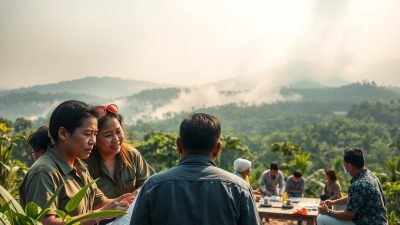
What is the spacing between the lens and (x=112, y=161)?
7.78 feet

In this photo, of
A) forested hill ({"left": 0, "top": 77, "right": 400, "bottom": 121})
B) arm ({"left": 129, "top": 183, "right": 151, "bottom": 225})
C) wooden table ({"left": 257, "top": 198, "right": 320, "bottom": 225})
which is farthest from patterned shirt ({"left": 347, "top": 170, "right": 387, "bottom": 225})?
forested hill ({"left": 0, "top": 77, "right": 400, "bottom": 121})

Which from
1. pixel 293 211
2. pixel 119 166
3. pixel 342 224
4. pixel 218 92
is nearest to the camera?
pixel 119 166

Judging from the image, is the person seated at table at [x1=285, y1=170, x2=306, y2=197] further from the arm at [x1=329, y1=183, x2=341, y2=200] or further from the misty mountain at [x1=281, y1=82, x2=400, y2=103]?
the misty mountain at [x1=281, y1=82, x2=400, y2=103]

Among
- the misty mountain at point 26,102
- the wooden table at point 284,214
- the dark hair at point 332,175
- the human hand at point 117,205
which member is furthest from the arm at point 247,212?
the misty mountain at point 26,102

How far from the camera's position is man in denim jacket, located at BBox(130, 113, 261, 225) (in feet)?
4.59

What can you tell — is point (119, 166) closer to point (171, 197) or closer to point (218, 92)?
point (171, 197)

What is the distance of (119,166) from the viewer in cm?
236

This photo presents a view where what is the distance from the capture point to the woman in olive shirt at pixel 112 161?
90.1 inches

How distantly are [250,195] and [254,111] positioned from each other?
11191 centimetres

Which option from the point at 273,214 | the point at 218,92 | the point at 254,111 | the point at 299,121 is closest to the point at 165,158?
the point at 273,214

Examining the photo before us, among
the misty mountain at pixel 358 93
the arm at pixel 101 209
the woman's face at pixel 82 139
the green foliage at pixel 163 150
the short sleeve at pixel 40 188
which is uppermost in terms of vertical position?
the misty mountain at pixel 358 93

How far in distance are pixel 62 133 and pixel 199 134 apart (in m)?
0.70

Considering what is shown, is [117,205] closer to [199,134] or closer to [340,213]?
[199,134]

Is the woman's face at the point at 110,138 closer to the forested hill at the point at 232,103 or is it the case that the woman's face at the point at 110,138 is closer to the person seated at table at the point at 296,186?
the person seated at table at the point at 296,186
